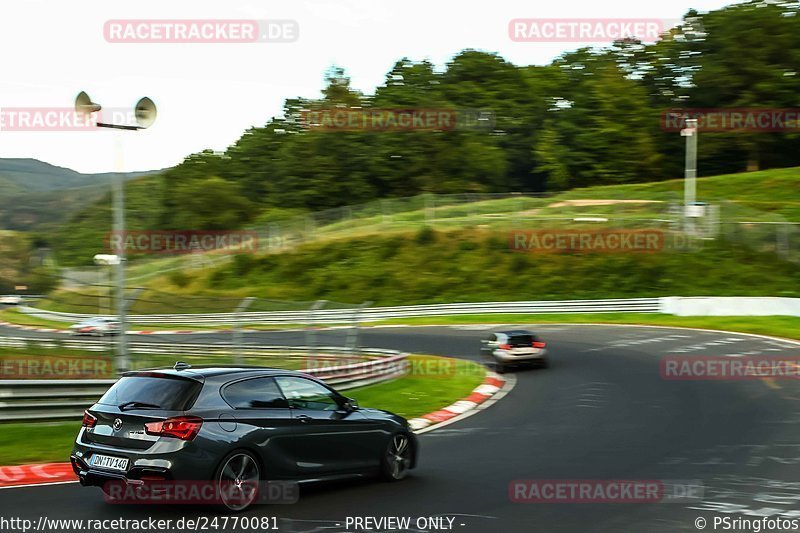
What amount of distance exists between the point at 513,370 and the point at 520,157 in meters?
79.8

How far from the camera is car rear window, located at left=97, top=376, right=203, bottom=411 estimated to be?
830cm

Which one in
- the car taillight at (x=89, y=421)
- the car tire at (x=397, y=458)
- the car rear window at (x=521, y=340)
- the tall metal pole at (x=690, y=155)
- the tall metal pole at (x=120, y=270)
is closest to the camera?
the car taillight at (x=89, y=421)

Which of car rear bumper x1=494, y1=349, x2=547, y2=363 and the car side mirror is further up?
the car side mirror

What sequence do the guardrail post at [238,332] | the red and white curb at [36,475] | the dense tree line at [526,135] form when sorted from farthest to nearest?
1. the dense tree line at [526,135]
2. the guardrail post at [238,332]
3. the red and white curb at [36,475]

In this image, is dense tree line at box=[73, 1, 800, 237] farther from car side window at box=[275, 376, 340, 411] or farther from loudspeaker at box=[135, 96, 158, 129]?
car side window at box=[275, 376, 340, 411]

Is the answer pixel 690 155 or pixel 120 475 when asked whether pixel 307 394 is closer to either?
pixel 120 475

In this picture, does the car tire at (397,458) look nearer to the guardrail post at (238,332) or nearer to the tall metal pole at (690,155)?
the guardrail post at (238,332)

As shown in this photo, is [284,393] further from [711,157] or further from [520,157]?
[520,157]

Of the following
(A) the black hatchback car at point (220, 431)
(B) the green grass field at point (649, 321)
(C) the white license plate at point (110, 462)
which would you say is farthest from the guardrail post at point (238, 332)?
(B) the green grass field at point (649, 321)

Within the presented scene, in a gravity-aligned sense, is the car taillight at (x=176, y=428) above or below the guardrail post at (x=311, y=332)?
above

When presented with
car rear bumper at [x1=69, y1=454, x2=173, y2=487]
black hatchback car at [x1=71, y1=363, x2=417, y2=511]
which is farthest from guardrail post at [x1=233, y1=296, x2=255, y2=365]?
car rear bumper at [x1=69, y1=454, x2=173, y2=487]

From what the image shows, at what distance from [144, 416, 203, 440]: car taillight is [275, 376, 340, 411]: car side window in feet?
4.23

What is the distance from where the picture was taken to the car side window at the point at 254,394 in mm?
8664

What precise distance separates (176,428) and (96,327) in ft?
37.5
